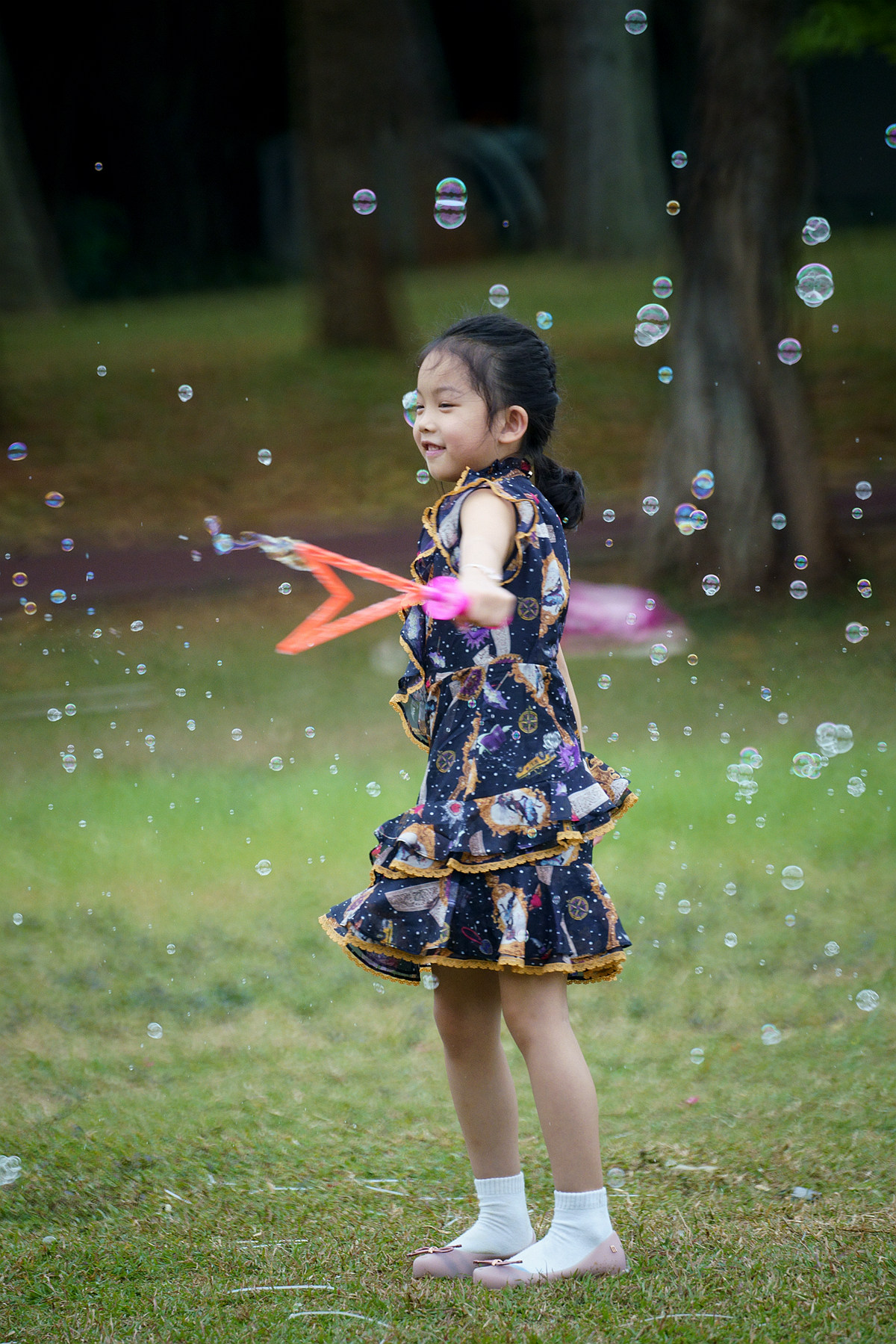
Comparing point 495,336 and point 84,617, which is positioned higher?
point 495,336

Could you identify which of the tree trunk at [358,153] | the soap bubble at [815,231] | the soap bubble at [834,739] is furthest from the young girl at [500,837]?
the tree trunk at [358,153]

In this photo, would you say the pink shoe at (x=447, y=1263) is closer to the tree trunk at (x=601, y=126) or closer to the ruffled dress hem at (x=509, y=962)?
the ruffled dress hem at (x=509, y=962)

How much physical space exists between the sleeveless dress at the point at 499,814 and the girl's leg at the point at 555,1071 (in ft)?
0.14

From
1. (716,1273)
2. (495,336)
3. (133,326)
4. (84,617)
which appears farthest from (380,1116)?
(133,326)

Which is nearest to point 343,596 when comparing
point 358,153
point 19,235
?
point 358,153

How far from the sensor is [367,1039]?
136 inches

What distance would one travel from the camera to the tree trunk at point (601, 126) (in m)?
15.6

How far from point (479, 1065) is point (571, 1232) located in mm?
282

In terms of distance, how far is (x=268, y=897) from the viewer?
4.31 metres

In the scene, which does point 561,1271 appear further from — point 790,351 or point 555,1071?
point 790,351

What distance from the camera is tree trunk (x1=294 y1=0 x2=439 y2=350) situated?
10734mm

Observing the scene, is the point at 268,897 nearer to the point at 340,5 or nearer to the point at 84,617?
the point at 84,617

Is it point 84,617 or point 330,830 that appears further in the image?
point 84,617

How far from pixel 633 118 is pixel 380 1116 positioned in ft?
48.5
